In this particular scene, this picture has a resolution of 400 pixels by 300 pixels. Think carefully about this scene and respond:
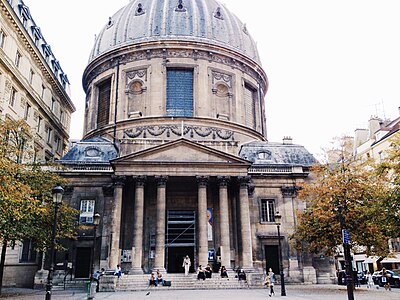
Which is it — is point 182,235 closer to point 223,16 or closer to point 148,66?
point 148,66

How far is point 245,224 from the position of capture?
108 ft

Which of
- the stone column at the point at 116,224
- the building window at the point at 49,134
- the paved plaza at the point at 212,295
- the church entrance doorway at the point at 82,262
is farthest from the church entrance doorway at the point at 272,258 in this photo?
the building window at the point at 49,134

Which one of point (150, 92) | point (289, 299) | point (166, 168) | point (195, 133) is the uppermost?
point (150, 92)

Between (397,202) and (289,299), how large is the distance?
24.8ft

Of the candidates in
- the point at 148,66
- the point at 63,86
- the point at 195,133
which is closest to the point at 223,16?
the point at 148,66

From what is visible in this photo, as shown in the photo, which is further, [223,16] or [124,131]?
[223,16]

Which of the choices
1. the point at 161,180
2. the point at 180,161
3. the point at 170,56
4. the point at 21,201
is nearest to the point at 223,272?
the point at 161,180

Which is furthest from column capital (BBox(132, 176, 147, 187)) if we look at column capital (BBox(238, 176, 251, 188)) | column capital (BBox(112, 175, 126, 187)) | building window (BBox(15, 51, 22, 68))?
building window (BBox(15, 51, 22, 68))

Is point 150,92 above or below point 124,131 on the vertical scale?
above

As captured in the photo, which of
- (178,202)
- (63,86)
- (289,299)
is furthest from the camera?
(63,86)

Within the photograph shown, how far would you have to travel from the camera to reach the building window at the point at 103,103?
45.7 metres

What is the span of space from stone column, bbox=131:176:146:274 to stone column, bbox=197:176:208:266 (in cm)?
469

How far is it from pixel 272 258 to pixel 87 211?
16977mm

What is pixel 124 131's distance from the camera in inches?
1633
